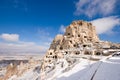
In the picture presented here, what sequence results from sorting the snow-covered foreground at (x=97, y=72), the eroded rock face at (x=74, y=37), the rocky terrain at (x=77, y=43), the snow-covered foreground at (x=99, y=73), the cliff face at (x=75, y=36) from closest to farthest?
the snow-covered foreground at (x=99, y=73) → the snow-covered foreground at (x=97, y=72) → the rocky terrain at (x=77, y=43) → the eroded rock face at (x=74, y=37) → the cliff face at (x=75, y=36)

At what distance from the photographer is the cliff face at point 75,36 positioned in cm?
5809

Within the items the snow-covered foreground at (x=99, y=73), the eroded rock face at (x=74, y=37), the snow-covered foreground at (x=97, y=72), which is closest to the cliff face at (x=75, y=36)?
the eroded rock face at (x=74, y=37)

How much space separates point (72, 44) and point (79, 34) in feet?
31.5

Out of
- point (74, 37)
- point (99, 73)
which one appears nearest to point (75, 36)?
point (74, 37)

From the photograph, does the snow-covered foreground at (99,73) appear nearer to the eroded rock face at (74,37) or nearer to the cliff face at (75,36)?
the eroded rock face at (74,37)

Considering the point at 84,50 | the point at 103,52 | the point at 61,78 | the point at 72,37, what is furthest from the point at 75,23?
the point at 61,78

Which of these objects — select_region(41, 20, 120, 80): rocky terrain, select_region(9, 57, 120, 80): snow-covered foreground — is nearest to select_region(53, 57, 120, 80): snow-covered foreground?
select_region(9, 57, 120, 80): snow-covered foreground

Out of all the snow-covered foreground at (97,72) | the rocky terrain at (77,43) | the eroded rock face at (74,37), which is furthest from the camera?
the eroded rock face at (74,37)

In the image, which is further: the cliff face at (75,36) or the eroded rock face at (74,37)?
the cliff face at (75,36)

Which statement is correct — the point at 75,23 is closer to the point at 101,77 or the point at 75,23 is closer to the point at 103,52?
the point at 103,52

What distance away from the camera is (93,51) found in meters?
43.6

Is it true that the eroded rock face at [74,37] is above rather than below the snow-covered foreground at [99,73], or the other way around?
above

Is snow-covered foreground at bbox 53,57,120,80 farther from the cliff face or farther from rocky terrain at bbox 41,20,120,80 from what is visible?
the cliff face

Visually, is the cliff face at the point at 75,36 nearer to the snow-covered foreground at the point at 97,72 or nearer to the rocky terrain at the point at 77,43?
the rocky terrain at the point at 77,43
